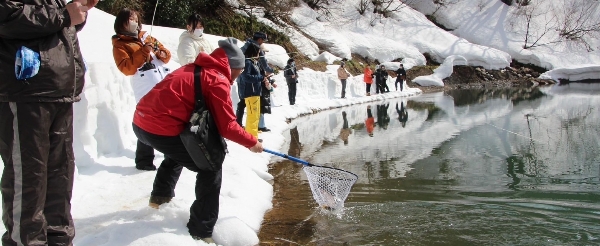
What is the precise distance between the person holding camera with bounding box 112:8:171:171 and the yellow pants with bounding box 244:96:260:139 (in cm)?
216

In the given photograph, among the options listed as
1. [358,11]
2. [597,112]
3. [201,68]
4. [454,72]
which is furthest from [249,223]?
[358,11]

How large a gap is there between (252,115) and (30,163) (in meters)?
4.57

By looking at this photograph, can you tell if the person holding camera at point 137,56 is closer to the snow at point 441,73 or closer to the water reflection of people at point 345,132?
the water reflection of people at point 345,132

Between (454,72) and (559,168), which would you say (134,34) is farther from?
(454,72)

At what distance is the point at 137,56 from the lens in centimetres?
436

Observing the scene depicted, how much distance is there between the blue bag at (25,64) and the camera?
2.20 meters

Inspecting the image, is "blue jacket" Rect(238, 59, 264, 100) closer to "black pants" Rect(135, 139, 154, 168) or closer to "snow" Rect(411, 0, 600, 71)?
"black pants" Rect(135, 139, 154, 168)

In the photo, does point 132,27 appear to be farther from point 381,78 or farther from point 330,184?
point 381,78

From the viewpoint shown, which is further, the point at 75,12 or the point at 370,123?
the point at 370,123

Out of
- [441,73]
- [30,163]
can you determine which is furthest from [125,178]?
[441,73]

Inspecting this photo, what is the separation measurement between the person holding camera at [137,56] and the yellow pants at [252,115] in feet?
7.09

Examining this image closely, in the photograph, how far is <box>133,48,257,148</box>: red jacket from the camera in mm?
3051

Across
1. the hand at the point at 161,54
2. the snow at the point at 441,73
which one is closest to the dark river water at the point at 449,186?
the hand at the point at 161,54

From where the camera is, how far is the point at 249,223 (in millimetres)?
3814
